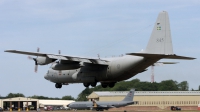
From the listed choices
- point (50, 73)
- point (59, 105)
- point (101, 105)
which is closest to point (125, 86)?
point (59, 105)

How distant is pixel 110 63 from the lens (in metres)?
53.4

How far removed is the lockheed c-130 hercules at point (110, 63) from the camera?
49.9 meters

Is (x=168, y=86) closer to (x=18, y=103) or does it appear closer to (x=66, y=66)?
(x=18, y=103)

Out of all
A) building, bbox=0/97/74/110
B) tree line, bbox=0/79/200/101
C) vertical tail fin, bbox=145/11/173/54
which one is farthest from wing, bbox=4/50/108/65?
tree line, bbox=0/79/200/101

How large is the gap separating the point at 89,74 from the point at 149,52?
29.2ft

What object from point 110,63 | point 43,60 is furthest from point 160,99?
point 43,60

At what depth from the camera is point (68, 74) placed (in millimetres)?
57406

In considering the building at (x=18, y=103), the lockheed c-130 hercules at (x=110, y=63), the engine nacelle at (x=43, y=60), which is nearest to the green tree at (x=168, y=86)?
the building at (x=18, y=103)

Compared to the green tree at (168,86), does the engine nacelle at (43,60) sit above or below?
above

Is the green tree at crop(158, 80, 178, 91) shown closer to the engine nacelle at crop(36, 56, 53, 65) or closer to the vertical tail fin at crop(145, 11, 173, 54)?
the vertical tail fin at crop(145, 11, 173, 54)

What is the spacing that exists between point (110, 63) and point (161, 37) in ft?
23.6

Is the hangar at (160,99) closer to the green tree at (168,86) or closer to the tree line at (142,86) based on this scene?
the green tree at (168,86)

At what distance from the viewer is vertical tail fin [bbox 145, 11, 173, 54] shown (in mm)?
49719

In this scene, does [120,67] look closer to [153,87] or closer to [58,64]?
[58,64]
